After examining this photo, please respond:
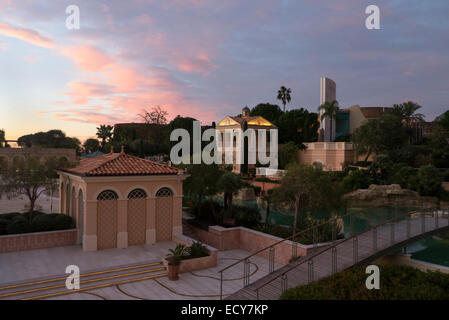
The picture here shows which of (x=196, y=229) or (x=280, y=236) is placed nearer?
(x=280, y=236)

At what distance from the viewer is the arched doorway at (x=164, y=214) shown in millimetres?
16703

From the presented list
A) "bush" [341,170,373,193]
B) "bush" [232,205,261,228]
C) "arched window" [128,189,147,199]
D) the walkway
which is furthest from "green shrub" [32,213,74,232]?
"bush" [341,170,373,193]

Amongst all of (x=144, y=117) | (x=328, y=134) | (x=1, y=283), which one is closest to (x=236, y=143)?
(x=328, y=134)

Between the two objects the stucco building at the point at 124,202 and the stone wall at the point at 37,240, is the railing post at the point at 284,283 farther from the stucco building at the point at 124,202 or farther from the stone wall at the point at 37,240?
the stone wall at the point at 37,240

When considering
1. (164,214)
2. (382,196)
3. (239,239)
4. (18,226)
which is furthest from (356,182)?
(18,226)

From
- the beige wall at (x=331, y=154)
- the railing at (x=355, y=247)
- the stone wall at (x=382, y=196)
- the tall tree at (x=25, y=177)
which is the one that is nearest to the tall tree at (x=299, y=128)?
the beige wall at (x=331, y=154)

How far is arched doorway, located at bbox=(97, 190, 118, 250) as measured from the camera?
15.3 meters

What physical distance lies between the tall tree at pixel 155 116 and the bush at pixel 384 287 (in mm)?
61444

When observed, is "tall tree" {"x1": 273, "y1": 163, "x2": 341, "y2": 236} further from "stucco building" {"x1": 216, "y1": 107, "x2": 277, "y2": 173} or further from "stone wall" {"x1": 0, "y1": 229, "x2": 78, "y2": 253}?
"stucco building" {"x1": 216, "y1": 107, "x2": 277, "y2": 173}

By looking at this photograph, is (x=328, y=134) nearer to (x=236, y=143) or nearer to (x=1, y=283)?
(x=236, y=143)
